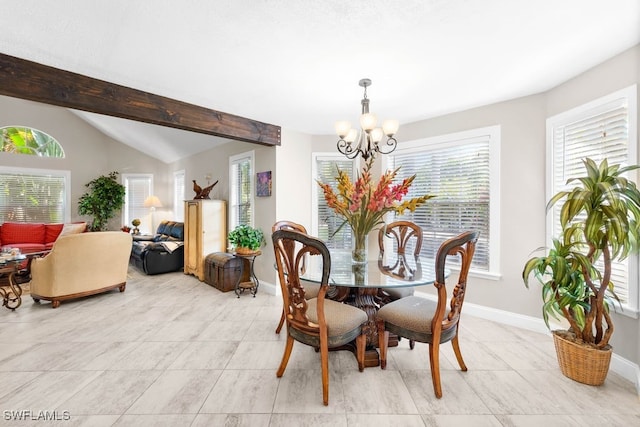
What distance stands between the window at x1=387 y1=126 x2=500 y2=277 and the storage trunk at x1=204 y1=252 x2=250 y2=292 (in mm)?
2597

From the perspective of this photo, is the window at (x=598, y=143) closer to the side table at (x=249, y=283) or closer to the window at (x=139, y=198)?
the side table at (x=249, y=283)

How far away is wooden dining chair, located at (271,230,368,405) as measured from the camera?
1658 mm

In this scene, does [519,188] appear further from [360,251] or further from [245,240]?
[245,240]

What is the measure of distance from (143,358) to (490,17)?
3.55 meters

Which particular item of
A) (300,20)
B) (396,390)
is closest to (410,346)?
(396,390)

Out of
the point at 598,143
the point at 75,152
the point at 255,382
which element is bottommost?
the point at 255,382

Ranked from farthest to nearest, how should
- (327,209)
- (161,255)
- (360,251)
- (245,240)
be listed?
(161,255) < (327,209) < (245,240) < (360,251)

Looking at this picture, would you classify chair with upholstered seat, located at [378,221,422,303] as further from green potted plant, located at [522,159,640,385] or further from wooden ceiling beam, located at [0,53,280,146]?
wooden ceiling beam, located at [0,53,280,146]

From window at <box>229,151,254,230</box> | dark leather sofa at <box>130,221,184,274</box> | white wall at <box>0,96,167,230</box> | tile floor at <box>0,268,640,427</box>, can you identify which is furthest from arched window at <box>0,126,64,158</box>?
tile floor at <box>0,268,640,427</box>

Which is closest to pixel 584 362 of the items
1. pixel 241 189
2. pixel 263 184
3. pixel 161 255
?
pixel 263 184

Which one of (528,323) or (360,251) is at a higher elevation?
(360,251)

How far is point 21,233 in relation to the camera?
5504 mm

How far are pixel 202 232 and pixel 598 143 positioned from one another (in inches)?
200

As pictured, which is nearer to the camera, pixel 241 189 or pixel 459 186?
pixel 459 186
